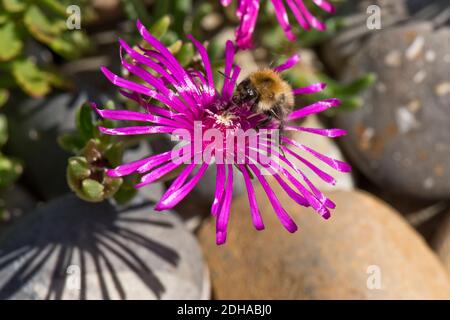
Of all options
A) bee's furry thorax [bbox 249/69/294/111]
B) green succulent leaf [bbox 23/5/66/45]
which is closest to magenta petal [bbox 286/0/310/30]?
bee's furry thorax [bbox 249/69/294/111]

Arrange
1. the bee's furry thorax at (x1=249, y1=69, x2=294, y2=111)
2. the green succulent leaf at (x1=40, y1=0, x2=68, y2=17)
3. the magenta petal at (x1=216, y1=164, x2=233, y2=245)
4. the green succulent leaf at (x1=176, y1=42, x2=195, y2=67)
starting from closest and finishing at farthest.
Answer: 1. the magenta petal at (x1=216, y1=164, x2=233, y2=245)
2. the bee's furry thorax at (x1=249, y1=69, x2=294, y2=111)
3. the green succulent leaf at (x1=176, y1=42, x2=195, y2=67)
4. the green succulent leaf at (x1=40, y1=0, x2=68, y2=17)

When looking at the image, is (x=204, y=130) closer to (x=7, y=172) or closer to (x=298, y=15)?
(x=298, y=15)

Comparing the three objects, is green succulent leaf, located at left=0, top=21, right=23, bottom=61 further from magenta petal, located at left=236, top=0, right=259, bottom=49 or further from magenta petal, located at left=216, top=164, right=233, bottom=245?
magenta petal, located at left=216, top=164, right=233, bottom=245

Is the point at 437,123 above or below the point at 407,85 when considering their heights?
below

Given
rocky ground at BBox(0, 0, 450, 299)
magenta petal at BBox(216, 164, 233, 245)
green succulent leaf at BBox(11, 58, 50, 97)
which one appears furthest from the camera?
green succulent leaf at BBox(11, 58, 50, 97)

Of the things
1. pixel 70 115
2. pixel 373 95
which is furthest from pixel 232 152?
pixel 373 95

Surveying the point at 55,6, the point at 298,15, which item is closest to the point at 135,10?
the point at 55,6
